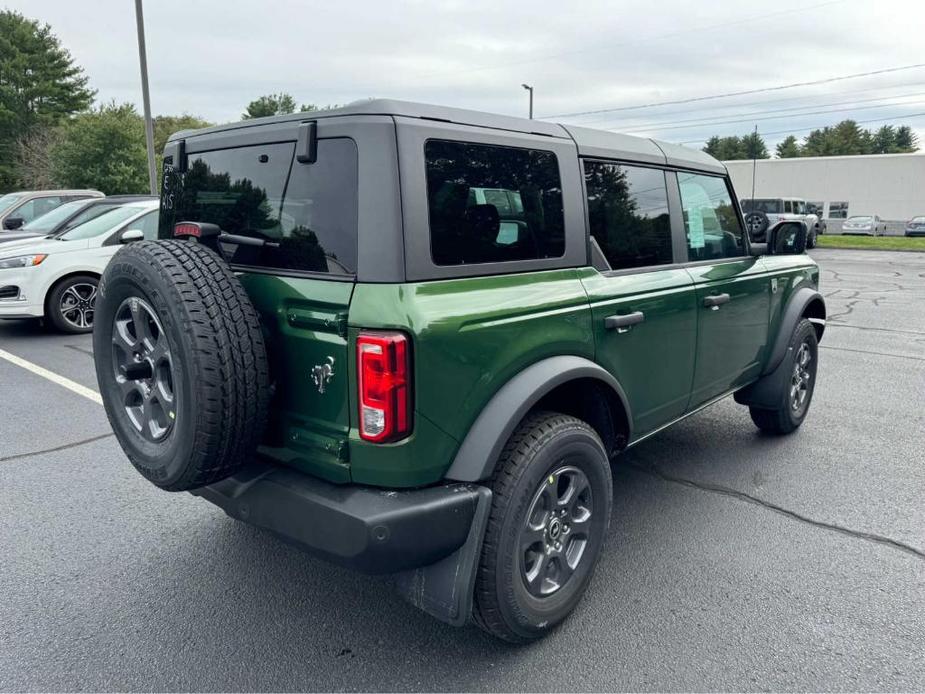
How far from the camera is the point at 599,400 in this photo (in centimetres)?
304

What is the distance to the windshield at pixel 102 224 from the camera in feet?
28.2

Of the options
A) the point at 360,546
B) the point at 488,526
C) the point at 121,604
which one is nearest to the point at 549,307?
the point at 488,526

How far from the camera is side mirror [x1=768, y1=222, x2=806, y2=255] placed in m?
4.41

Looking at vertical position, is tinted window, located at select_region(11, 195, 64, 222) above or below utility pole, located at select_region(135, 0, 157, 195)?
below

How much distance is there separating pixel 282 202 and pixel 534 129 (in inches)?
41.8

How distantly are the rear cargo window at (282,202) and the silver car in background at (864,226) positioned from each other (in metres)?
41.4

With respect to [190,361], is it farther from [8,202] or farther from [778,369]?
[8,202]

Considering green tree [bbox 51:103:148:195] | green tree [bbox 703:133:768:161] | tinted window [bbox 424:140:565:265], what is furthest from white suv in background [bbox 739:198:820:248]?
green tree [bbox 703:133:768:161]

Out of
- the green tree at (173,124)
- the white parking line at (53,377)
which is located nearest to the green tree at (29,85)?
the green tree at (173,124)

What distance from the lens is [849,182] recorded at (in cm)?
4288

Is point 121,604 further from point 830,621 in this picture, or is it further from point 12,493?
point 830,621

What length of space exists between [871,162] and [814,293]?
4470cm

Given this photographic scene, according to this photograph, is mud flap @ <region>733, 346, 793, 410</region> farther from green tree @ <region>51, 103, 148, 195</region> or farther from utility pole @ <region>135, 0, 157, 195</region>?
green tree @ <region>51, 103, 148, 195</region>

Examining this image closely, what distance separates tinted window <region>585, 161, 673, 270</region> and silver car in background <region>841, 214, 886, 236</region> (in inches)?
1565
